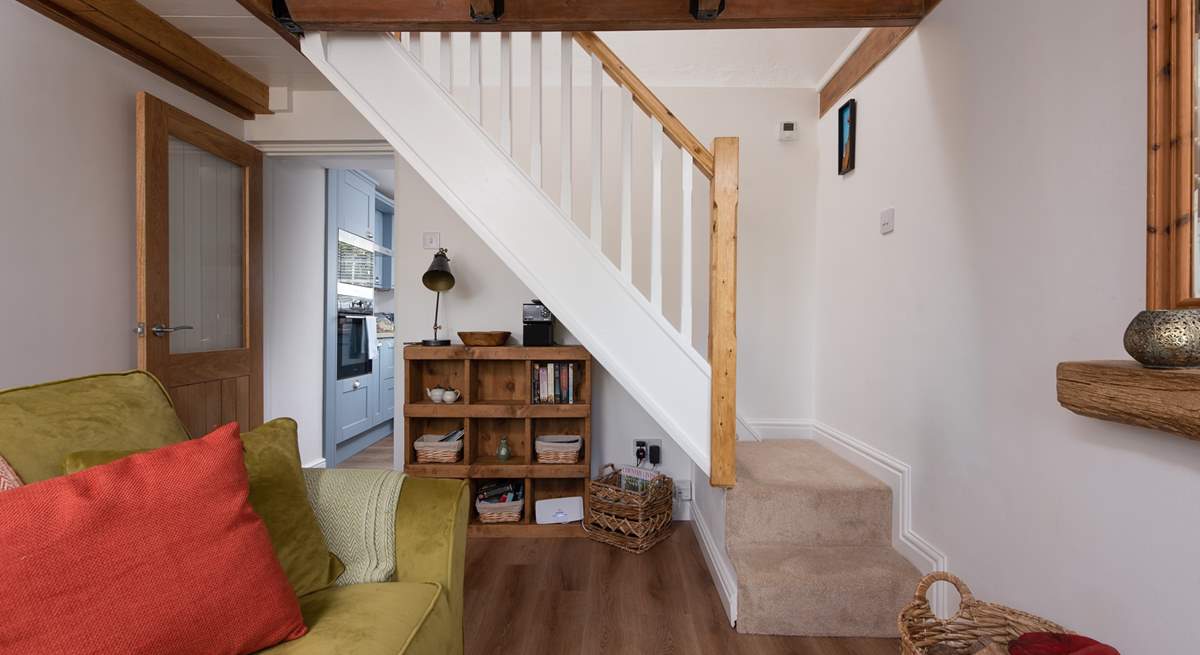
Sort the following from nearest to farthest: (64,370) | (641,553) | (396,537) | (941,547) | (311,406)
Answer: (396,537) → (941,547) → (64,370) → (641,553) → (311,406)

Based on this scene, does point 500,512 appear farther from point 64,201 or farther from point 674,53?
point 674,53

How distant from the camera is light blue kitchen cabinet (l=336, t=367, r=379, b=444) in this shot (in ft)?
13.3

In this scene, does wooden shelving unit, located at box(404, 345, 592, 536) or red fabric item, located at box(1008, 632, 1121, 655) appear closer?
red fabric item, located at box(1008, 632, 1121, 655)

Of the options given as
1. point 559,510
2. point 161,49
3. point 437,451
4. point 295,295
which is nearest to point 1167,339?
point 559,510

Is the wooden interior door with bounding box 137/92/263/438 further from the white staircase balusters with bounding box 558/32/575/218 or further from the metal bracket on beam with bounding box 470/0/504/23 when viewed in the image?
the white staircase balusters with bounding box 558/32/575/218

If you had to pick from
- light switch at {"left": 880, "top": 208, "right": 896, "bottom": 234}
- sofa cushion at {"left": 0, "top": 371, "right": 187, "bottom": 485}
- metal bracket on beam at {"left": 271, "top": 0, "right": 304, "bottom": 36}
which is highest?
metal bracket on beam at {"left": 271, "top": 0, "right": 304, "bottom": 36}

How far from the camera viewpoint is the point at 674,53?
9.11 feet

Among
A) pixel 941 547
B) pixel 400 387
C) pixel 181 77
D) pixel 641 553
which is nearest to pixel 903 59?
pixel 941 547

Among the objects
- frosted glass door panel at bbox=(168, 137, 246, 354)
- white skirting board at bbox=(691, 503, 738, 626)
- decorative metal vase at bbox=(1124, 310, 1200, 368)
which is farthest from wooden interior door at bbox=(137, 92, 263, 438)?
decorative metal vase at bbox=(1124, 310, 1200, 368)

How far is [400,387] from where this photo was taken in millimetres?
3018

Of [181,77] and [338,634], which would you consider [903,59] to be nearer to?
[338,634]

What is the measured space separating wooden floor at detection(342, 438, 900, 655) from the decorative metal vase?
1288mm

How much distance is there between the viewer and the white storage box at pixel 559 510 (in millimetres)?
2732

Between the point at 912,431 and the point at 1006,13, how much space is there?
1.38m
